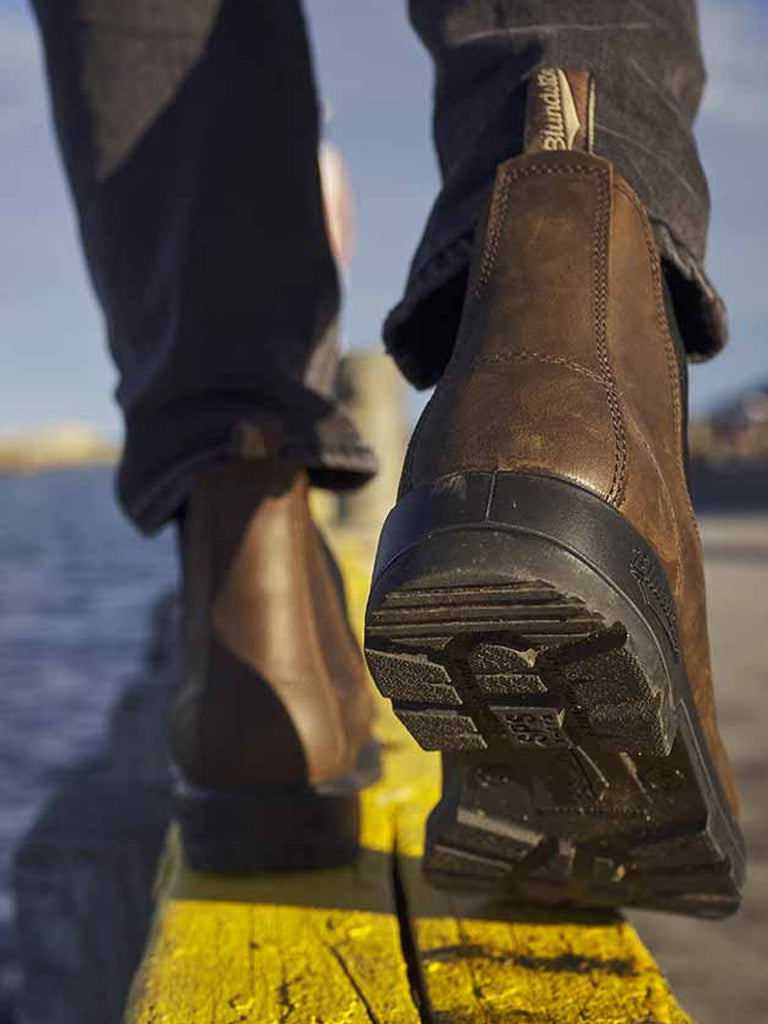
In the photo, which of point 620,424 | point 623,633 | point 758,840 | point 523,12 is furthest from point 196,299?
point 758,840

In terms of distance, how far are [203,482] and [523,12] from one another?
0.65m

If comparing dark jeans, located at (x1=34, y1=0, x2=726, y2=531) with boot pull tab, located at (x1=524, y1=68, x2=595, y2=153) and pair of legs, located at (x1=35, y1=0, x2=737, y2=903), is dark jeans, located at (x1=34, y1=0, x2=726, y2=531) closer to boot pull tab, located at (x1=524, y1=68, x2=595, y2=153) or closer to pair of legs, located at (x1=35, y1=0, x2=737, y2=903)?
pair of legs, located at (x1=35, y1=0, x2=737, y2=903)

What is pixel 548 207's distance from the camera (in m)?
1.07

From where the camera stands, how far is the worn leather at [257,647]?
4.72ft

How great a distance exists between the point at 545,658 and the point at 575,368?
0.24m

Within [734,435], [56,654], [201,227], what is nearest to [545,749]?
[201,227]

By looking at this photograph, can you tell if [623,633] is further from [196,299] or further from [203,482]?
[196,299]

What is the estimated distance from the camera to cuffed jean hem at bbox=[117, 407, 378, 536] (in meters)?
1.51

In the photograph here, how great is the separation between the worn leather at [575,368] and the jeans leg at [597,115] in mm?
48

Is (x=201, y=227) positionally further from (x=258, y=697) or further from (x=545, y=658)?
(x=545, y=658)

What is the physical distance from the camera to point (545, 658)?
90 cm

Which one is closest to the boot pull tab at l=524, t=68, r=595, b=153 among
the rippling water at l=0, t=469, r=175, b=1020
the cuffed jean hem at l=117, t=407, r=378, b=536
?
the cuffed jean hem at l=117, t=407, r=378, b=536

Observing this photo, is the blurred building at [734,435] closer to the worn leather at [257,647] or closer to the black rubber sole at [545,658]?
→ the worn leather at [257,647]

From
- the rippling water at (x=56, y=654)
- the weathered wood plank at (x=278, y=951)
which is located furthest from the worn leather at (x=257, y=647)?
the rippling water at (x=56, y=654)
